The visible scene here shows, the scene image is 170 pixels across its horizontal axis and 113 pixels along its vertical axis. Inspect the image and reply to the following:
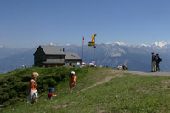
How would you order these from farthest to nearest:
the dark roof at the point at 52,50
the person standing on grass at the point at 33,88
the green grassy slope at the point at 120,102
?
the dark roof at the point at 52,50
the person standing on grass at the point at 33,88
the green grassy slope at the point at 120,102

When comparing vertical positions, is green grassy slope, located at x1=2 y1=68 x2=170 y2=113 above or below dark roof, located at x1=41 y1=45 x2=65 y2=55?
below

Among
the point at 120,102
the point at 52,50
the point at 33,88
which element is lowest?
the point at 120,102

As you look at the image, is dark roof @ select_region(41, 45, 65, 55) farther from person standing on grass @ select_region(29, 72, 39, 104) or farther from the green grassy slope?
person standing on grass @ select_region(29, 72, 39, 104)

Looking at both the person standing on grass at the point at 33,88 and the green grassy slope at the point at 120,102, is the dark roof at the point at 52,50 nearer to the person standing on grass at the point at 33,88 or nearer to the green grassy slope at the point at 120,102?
the green grassy slope at the point at 120,102

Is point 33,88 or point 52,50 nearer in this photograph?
point 33,88

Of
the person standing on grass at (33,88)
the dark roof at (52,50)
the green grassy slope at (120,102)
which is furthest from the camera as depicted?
the dark roof at (52,50)

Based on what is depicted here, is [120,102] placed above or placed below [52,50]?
below

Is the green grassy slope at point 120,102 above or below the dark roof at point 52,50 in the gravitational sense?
below

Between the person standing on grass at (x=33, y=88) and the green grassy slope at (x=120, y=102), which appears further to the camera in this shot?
the person standing on grass at (x=33, y=88)

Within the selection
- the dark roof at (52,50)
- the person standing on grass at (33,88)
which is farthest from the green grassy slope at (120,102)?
the dark roof at (52,50)

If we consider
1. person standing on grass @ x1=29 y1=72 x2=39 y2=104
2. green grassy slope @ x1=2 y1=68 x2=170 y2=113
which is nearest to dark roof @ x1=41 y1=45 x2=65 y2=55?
green grassy slope @ x1=2 y1=68 x2=170 y2=113

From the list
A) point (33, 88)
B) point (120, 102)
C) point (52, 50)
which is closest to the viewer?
point (120, 102)

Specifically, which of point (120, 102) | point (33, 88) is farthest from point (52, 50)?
point (120, 102)

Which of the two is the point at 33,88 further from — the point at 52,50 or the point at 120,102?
the point at 52,50
